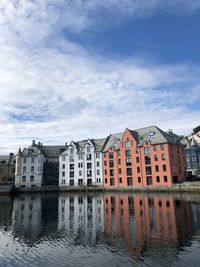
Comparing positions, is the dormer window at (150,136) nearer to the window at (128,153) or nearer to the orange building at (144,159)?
the orange building at (144,159)

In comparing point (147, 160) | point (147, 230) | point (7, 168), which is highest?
point (7, 168)

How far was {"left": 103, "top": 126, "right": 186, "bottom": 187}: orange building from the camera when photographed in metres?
76.4

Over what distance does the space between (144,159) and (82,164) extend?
28704mm

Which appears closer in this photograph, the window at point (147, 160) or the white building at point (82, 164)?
the window at point (147, 160)

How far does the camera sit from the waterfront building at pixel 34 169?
104 m

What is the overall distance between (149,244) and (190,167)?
94908mm

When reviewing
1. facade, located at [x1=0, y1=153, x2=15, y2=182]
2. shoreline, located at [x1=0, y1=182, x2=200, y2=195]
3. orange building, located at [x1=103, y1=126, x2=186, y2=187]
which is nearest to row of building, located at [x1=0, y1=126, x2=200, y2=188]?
orange building, located at [x1=103, y1=126, x2=186, y2=187]

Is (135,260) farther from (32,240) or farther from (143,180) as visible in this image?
(143,180)

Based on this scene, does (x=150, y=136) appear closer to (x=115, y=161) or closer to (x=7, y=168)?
(x=115, y=161)

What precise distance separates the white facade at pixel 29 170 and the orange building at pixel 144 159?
3002 centimetres

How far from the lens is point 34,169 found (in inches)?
4131

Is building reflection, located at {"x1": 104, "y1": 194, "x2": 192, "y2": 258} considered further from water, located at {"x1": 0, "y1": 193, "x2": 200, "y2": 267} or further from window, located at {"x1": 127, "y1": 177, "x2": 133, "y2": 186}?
window, located at {"x1": 127, "y1": 177, "x2": 133, "y2": 186}

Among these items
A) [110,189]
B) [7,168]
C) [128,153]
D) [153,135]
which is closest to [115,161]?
[128,153]

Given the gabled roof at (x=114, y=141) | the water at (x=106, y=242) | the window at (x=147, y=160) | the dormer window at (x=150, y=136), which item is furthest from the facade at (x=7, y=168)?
the water at (x=106, y=242)
